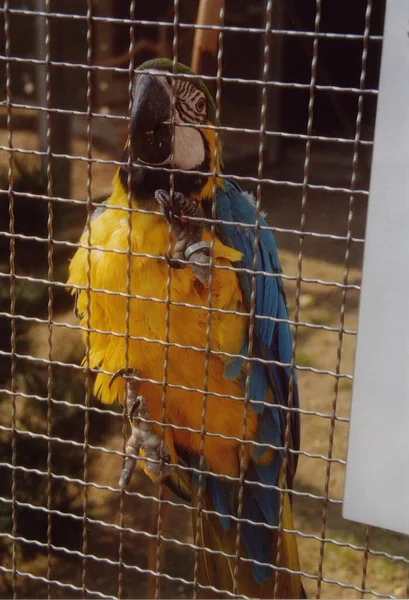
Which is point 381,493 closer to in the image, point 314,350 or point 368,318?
point 368,318

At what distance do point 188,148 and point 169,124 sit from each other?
0.69ft

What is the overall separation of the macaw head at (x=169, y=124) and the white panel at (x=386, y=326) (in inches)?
13.5

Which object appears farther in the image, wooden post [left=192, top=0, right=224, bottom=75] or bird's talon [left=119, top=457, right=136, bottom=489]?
wooden post [left=192, top=0, right=224, bottom=75]

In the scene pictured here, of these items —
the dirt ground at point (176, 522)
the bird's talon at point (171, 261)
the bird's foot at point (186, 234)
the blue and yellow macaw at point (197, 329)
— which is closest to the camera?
the bird's talon at point (171, 261)

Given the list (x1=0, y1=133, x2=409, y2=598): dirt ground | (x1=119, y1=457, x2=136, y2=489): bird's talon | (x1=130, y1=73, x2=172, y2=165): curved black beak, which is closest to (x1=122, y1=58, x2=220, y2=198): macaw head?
(x1=130, y1=73, x2=172, y2=165): curved black beak

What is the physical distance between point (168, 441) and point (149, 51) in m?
0.67

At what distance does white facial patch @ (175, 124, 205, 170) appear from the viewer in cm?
109

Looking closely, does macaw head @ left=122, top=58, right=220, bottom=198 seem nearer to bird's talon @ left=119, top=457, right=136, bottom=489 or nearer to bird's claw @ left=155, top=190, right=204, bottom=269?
bird's claw @ left=155, top=190, right=204, bottom=269

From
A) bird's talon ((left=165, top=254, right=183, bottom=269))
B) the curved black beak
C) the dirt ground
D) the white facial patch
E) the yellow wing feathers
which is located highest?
the curved black beak

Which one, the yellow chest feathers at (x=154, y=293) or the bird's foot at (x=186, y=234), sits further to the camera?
the yellow chest feathers at (x=154, y=293)

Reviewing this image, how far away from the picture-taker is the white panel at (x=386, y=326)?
0.56 m

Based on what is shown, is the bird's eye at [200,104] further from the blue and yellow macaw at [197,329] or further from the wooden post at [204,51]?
the wooden post at [204,51]

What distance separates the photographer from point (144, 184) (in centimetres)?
108

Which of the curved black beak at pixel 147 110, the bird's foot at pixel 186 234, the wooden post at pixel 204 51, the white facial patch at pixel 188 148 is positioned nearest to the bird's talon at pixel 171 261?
the bird's foot at pixel 186 234
